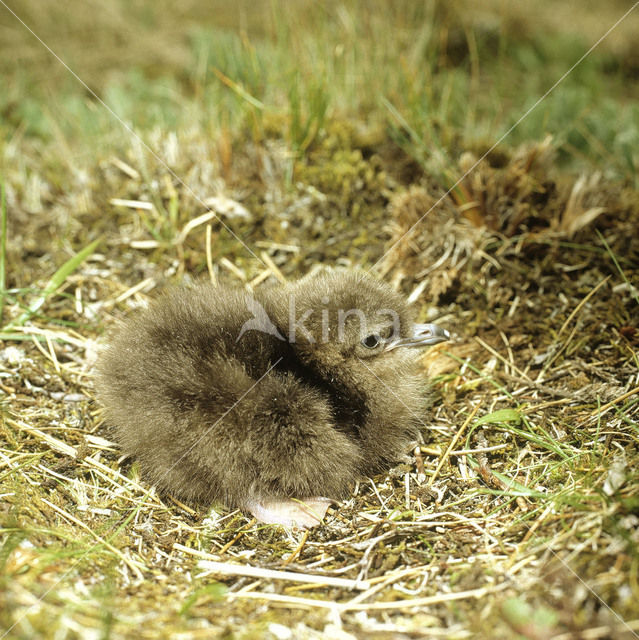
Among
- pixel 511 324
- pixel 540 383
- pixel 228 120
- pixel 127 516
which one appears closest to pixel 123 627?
pixel 127 516

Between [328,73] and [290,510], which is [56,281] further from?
[328,73]

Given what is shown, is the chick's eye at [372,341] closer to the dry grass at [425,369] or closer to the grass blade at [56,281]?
the dry grass at [425,369]

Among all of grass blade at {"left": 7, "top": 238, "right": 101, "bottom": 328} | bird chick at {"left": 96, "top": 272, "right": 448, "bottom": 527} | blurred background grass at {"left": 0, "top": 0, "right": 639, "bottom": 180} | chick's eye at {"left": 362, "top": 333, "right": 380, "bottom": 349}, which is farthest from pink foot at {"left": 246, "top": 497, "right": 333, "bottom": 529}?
blurred background grass at {"left": 0, "top": 0, "right": 639, "bottom": 180}

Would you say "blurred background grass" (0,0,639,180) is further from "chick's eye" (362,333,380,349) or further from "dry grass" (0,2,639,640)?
"chick's eye" (362,333,380,349)

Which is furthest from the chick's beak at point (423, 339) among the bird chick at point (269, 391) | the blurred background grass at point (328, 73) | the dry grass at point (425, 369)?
the blurred background grass at point (328, 73)

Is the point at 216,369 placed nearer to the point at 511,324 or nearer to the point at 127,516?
the point at 127,516
